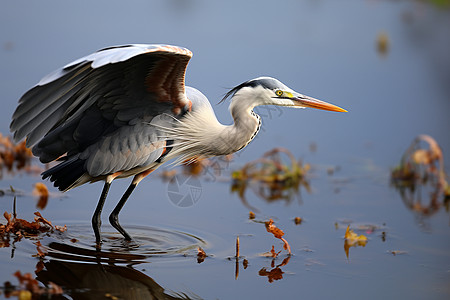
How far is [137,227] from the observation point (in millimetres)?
5184

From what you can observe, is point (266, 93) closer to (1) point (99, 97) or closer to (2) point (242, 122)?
(2) point (242, 122)

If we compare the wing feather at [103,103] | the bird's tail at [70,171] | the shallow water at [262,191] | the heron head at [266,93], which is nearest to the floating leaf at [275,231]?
the shallow water at [262,191]

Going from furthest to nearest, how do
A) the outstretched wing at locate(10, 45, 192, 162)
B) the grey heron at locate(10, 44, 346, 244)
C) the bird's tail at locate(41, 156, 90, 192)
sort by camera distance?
the bird's tail at locate(41, 156, 90, 192)
the grey heron at locate(10, 44, 346, 244)
the outstretched wing at locate(10, 45, 192, 162)

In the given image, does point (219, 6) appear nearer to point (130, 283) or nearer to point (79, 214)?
point (79, 214)

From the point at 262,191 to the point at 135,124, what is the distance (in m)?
2.09

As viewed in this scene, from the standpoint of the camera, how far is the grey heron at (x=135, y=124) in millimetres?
4293

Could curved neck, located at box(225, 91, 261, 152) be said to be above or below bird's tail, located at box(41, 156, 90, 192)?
above

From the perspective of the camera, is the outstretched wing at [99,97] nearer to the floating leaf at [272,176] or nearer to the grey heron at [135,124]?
the grey heron at [135,124]

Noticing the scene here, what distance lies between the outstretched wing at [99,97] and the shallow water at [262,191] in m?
0.68

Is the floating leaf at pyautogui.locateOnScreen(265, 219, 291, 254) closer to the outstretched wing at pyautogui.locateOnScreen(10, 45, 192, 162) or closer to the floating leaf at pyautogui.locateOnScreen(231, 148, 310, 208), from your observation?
the outstretched wing at pyautogui.locateOnScreen(10, 45, 192, 162)

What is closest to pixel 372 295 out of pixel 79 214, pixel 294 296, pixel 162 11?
pixel 294 296

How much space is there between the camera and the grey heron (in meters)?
4.29

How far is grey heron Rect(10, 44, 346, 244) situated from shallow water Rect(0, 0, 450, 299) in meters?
0.32

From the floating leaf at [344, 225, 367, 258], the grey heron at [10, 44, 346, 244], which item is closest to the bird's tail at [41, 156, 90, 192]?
the grey heron at [10, 44, 346, 244]
